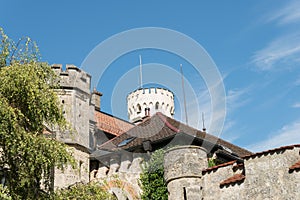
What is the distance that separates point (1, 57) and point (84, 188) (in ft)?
14.3

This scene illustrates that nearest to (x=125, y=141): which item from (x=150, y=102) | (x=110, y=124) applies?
(x=110, y=124)

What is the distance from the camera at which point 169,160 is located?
66.3ft

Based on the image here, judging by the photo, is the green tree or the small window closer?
the green tree

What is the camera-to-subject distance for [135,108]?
50.4 m

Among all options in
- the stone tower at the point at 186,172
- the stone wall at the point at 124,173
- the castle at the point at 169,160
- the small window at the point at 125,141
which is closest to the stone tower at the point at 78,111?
the castle at the point at 169,160

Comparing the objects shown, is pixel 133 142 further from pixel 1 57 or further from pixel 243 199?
pixel 1 57

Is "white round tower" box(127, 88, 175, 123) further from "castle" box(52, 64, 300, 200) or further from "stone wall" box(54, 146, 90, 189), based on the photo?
"stone wall" box(54, 146, 90, 189)

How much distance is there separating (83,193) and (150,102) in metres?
35.9

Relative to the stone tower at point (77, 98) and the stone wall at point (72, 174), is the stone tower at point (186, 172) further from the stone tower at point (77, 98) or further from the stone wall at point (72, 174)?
the stone tower at point (77, 98)

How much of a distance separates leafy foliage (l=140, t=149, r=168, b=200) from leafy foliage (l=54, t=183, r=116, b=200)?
6.83 metres

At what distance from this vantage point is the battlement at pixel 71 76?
25016mm

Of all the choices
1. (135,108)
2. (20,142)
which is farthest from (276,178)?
(135,108)

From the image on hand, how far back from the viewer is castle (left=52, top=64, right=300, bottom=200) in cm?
1706

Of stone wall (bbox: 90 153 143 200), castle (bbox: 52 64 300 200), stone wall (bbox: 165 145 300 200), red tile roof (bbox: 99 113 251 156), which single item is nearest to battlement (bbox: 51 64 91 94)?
castle (bbox: 52 64 300 200)
